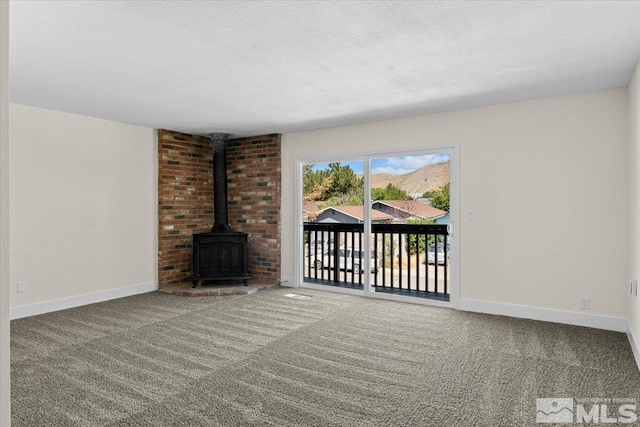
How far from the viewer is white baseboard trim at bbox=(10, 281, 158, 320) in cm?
428

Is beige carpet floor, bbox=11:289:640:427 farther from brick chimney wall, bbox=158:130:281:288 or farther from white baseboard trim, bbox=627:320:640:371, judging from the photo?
brick chimney wall, bbox=158:130:281:288

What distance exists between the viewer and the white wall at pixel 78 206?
14.1 feet

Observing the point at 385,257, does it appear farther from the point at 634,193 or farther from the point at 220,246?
the point at 634,193

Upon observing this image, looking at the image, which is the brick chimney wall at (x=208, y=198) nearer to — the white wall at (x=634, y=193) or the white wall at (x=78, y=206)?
the white wall at (x=78, y=206)

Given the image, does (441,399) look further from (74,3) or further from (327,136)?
(327,136)

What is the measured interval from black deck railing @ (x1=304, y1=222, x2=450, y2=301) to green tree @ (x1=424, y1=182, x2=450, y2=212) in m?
0.27

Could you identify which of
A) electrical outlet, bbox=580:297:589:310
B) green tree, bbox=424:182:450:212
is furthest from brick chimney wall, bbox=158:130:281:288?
electrical outlet, bbox=580:297:589:310

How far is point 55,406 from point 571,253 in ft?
14.6

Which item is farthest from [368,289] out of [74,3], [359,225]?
[74,3]

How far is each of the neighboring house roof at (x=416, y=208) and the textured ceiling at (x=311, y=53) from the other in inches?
49.8

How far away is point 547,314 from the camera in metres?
4.05

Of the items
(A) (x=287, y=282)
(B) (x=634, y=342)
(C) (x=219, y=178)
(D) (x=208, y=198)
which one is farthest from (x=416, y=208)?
(D) (x=208, y=198)

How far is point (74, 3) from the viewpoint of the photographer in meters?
2.13

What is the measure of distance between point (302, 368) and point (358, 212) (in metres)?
2.94
